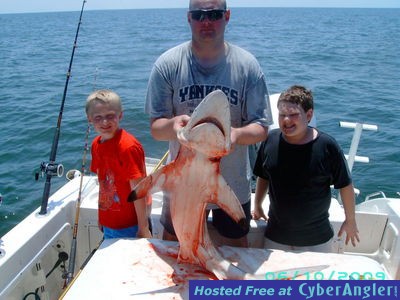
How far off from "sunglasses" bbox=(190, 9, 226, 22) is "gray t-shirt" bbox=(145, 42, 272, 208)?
0.26 metres

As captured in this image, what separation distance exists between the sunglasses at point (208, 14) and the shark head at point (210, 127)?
0.77 meters

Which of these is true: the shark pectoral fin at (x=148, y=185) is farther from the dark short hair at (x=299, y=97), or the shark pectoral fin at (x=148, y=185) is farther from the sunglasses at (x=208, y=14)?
the dark short hair at (x=299, y=97)

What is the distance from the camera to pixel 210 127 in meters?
1.97

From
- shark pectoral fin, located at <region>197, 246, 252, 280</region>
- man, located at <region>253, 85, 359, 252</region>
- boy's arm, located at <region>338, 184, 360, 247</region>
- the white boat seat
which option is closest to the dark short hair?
man, located at <region>253, 85, 359, 252</region>

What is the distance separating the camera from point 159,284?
2400 mm

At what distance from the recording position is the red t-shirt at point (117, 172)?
2844 mm

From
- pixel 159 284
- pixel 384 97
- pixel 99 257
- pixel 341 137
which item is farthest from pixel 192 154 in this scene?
pixel 384 97

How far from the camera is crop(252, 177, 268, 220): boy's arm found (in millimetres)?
3198

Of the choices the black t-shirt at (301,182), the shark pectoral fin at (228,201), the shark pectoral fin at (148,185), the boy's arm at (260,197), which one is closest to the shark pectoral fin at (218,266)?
the shark pectoral fin at (228,201)

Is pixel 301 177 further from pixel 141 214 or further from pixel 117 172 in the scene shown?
pixel 117 172

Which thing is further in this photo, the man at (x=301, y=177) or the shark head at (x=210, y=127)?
the man at (x=301, y=177)

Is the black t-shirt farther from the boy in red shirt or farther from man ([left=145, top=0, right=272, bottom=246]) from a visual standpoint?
the boy in red shirt

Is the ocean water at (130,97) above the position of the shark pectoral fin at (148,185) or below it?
below

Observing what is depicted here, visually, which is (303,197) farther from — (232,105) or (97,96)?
(97,96)
